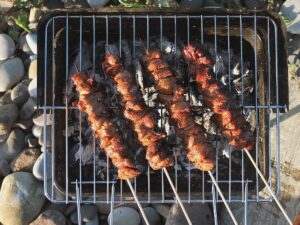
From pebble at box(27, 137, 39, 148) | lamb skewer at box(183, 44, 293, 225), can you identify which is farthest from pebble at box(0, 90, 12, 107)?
lamb skewer at box(183, 44, 293, 225)

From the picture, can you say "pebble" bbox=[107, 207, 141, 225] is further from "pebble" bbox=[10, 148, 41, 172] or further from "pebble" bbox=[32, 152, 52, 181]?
"pebble" bbox=[10, 148, 41, 172]

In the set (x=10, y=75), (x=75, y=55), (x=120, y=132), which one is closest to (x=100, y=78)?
(x=75, y=55)

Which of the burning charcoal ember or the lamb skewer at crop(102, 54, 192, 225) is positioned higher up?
the burning charcoal ember

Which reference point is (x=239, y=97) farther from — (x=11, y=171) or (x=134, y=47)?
(x=11, y=171)

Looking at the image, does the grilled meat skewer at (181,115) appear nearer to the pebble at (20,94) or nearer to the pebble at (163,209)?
the pebble at (163,209)

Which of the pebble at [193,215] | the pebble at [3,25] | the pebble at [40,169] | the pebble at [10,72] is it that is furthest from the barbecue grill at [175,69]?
the pebble at [3,25]

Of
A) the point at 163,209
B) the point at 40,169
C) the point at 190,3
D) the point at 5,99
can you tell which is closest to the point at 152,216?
the point at 163,209

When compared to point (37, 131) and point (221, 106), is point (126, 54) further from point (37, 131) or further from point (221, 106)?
point (37, 131)
